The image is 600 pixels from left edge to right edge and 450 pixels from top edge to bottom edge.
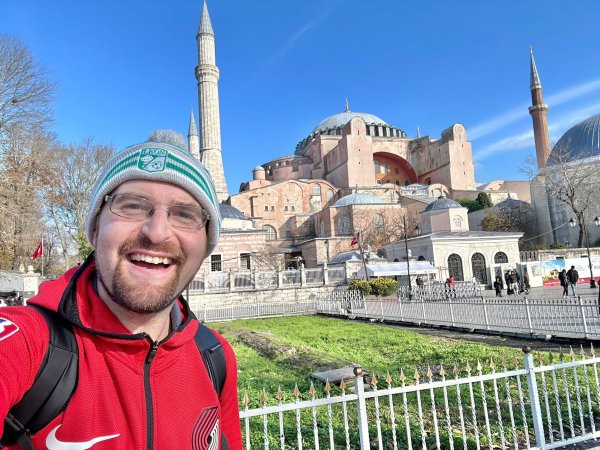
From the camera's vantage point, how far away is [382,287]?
19625mm

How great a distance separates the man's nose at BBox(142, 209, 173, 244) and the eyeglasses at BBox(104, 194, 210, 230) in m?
0.01

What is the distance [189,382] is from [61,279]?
18.5 inches

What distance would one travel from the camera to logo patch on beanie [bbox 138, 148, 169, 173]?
1237mm

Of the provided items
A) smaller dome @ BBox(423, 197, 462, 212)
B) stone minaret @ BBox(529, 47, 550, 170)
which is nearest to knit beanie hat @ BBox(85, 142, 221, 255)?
smaller dome @ BBox(423, 197, 462, 212)

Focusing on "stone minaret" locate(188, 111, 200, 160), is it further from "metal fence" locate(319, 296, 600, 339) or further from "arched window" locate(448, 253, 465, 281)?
"metal fence" locate(319, 296, 600, 339)

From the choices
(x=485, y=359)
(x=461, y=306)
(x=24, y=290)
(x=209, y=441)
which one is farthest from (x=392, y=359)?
(x=24, y=290)

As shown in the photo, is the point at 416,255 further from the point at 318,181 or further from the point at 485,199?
the point at 318,181

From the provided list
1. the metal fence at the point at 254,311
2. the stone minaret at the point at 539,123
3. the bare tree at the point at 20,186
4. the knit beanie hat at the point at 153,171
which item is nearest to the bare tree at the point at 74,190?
the bare tree at the point at 20,186

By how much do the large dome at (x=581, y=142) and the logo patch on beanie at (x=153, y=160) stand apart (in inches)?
1460

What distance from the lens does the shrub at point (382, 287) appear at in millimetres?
19625

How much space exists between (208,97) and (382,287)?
24.8m

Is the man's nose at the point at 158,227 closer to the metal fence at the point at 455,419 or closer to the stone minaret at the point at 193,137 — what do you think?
the metal fence at the point at 455,419

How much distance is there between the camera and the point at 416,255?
2572cm

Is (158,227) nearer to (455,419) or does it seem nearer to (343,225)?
(455,419)
